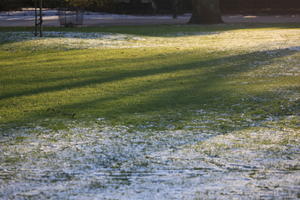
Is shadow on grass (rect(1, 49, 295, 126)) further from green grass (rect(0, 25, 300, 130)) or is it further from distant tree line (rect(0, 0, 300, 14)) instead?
distant tree line (rect(0, 0, 300, 14))

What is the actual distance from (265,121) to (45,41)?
12421mm

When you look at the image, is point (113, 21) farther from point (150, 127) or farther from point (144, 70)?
point (150, 127)

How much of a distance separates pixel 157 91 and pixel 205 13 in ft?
68.9


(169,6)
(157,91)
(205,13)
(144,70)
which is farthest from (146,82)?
(169,6)

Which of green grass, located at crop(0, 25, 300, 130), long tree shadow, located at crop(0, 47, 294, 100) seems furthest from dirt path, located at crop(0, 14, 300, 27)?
long tree shadow, located at crop(0, 47, 294, 100)

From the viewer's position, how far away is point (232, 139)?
6.02 m

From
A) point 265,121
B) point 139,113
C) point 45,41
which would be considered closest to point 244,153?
point 265,121

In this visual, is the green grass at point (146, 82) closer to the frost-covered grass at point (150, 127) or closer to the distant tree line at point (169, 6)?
the frost-covered grass at point (150, 127)

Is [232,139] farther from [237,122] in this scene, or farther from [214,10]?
[214,10]

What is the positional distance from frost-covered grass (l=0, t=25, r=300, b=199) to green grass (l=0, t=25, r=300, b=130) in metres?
0.02

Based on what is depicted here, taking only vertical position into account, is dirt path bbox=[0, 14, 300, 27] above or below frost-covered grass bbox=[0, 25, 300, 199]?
above

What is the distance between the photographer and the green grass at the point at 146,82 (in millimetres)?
7449

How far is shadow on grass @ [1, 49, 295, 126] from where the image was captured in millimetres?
7656

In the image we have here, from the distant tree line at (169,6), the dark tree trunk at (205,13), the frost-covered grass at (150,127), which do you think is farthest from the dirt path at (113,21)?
the frost-covered grass at (150,127)
